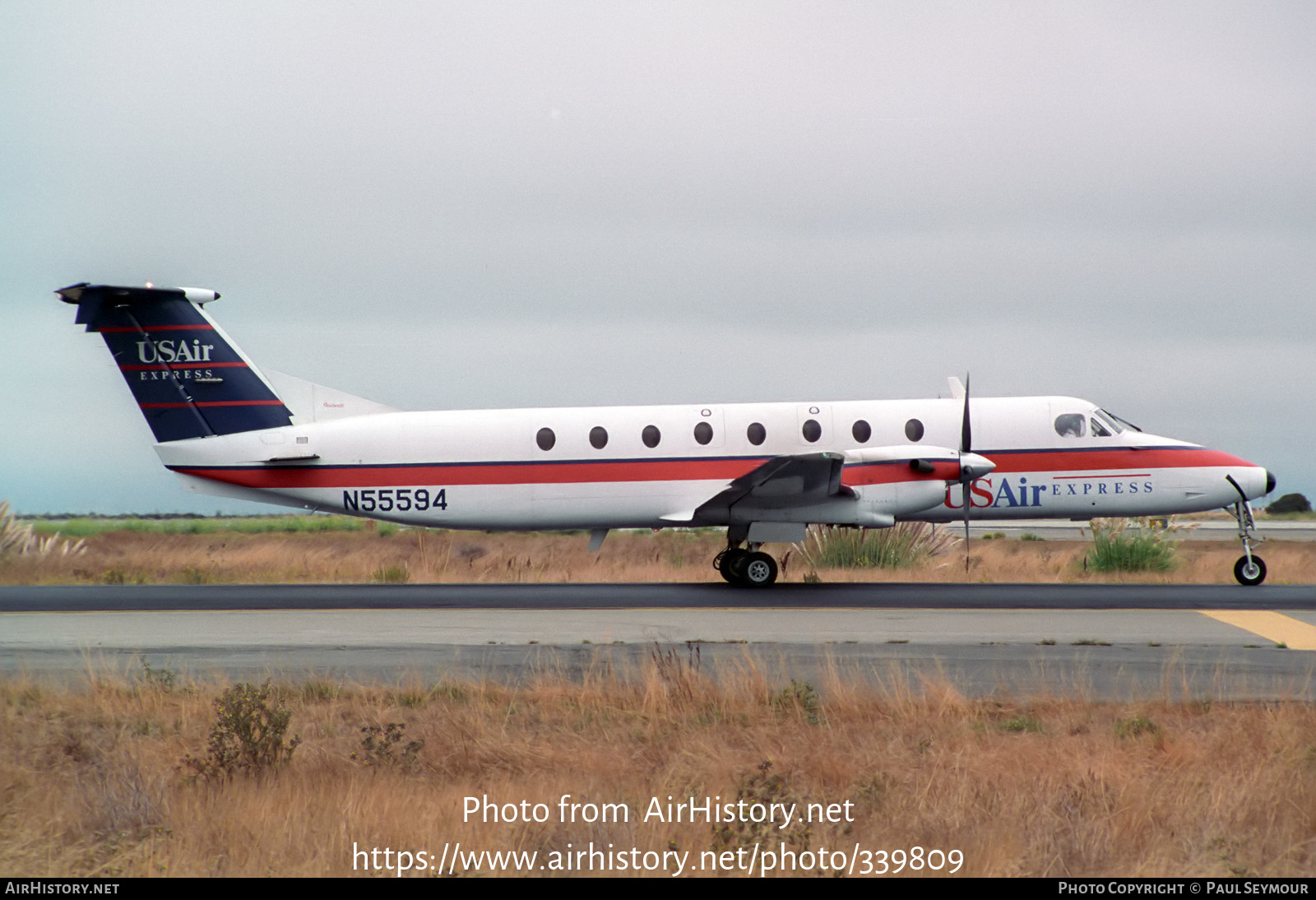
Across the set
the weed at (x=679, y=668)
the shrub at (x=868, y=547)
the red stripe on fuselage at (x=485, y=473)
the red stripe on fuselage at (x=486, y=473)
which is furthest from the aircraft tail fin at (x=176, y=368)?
the shrub at (x=868, y=547)

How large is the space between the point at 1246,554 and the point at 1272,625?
749 centimetres

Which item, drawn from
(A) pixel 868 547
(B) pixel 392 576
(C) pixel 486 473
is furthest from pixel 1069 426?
(B) pixel 392 576

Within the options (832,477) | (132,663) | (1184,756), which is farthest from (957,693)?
(832,477)

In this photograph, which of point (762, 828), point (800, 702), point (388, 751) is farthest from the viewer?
point (800, 702)

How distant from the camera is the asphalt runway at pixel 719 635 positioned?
11.6 m

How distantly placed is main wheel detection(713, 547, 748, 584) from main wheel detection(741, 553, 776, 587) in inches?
5.1

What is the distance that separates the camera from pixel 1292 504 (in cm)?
9538

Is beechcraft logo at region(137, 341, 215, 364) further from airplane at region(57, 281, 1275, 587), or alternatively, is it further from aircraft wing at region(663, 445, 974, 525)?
aircraft wing at region(663, 445, 974, 525)

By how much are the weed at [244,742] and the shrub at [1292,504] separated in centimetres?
10123

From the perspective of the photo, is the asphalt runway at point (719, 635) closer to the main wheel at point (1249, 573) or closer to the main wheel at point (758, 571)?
the main wheel at point (758, 571)

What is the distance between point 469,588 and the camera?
21.9 metres

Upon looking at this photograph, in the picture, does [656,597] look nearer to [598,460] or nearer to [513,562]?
[598,460]

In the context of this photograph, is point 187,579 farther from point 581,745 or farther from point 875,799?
point 875,799
